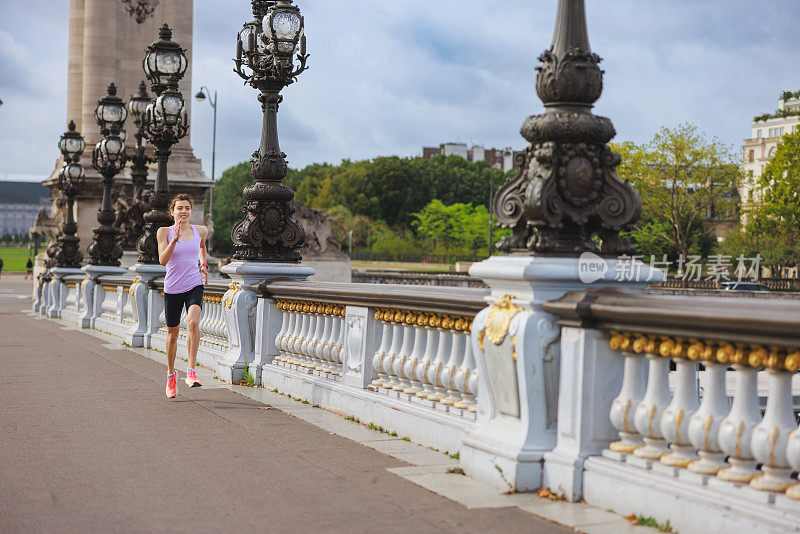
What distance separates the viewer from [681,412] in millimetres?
5324

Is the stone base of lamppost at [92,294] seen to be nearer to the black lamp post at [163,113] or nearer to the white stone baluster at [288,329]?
the black lamp post at [163,113]

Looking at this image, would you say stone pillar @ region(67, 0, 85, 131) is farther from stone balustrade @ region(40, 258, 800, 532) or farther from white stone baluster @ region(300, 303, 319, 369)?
stone balustrade @ region(40, 258, 800, 532)

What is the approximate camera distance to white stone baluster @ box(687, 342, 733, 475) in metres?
5.09

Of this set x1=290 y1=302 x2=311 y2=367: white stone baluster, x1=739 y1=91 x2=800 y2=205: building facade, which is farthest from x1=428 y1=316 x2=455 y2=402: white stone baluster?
x1=739 y1=91 x2=800 y2=205: building facade

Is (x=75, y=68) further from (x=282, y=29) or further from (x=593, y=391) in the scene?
(x=593, y=391)

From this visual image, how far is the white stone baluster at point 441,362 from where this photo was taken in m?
7.66

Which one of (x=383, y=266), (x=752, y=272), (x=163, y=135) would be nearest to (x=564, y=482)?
(x=163, y=135)

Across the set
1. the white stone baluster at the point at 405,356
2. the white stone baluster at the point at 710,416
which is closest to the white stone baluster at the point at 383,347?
the white stone baluster at the point at 405,356

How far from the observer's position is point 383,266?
104 meters

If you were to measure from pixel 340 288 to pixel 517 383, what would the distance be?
141 inches

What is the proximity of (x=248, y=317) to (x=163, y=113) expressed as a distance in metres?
7.22

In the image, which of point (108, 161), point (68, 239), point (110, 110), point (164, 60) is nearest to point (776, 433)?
point (164, 60)

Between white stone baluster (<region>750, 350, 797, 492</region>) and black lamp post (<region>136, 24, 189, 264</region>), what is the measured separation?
14.4 m

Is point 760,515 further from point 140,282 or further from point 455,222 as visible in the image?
point 455,222
